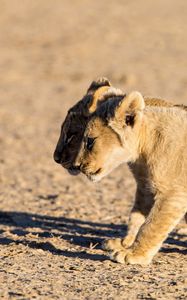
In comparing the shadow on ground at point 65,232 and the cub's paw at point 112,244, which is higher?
the shadow on ground at point 65,232

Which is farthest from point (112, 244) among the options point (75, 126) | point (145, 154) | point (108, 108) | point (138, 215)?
point (108, 108)

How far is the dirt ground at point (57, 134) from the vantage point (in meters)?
7.69

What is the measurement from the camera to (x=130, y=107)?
26.5 feet

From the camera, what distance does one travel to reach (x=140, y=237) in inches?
318

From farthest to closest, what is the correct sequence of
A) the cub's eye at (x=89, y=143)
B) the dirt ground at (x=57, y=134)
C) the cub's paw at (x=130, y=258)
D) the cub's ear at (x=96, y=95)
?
the cub's ear at (x=96, y=95) < the cub's eye at (x=89, y=143) < the cub's paw at (x=130, y=258) < the dirt ground at (x=57, y=134)

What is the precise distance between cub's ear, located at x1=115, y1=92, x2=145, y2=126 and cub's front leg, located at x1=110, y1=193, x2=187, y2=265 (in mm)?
821

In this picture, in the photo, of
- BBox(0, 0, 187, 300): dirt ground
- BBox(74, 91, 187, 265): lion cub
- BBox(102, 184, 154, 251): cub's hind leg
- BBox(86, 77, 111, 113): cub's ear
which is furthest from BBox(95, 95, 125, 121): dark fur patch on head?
BBox(0, 0, 187, 300): dirt ground

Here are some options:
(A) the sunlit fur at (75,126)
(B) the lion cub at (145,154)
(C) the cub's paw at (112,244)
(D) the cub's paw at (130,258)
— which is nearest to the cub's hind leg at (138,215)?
(C) the cub's paw at (112,244)

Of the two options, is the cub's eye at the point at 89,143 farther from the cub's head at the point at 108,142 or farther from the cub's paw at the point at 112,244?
the cub's paw at the point at 112,244

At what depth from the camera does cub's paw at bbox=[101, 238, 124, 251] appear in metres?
8.59

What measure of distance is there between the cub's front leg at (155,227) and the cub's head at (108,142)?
569mm

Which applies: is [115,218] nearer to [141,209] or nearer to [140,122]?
Answer: [141,209]

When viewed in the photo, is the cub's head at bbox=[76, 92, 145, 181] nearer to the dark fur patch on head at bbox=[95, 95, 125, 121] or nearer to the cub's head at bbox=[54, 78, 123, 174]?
the dark fur patch on head at bbox=[95, 95, 125, 121]

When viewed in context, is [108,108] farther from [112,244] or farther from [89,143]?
[112,244]
